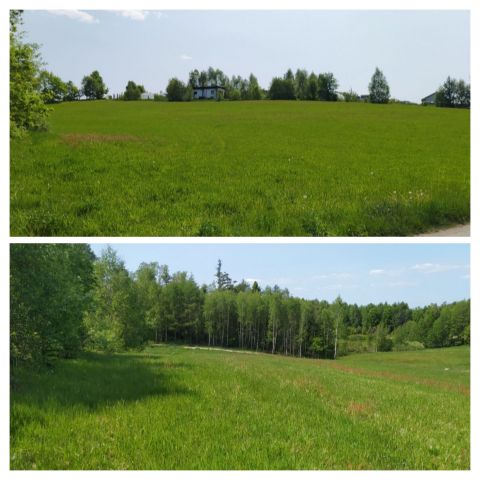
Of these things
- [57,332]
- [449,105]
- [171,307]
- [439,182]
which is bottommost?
[171,307]

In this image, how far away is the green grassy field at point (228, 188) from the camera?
11.1 meters

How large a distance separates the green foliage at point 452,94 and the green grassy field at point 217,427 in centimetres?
9273

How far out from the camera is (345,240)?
859cm

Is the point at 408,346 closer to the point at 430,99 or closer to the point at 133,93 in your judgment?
the point at 133,93

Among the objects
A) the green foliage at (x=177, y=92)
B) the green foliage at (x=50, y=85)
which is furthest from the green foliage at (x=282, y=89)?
the green foliage at (x=50, y=85)

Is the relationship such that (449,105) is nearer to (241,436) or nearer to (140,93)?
(140,93)

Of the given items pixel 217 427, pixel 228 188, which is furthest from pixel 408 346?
pixel 217 427

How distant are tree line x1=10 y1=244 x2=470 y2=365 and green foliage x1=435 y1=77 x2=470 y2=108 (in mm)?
62224

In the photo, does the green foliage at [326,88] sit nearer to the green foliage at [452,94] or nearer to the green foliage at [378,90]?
the green foliage at [378,90]

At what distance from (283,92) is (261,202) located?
90453 millimetres

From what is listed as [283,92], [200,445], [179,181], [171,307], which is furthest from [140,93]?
[200,445]

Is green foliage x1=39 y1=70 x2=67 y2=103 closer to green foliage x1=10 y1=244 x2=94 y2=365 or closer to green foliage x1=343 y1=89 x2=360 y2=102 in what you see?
green foliage x1=10 y1=244 x2=94 y2=365

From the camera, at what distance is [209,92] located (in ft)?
320

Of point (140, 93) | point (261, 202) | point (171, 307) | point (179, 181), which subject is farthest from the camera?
point (140, 93)
